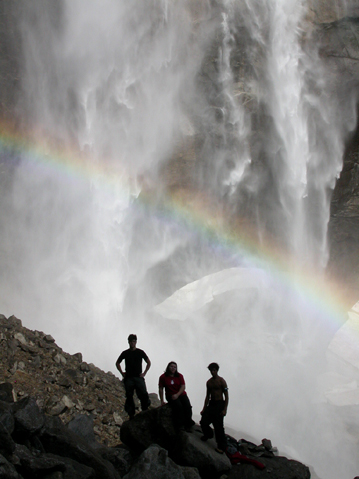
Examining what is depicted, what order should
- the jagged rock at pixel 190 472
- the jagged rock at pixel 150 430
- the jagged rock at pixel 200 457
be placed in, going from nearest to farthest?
the jagged rock at pixel 190 472 < the jagged rock at pixel 200 457 < the jagged rock at pixel 150 430

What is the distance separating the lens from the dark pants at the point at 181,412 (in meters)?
4.97

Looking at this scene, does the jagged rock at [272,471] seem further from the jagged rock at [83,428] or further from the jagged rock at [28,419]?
the jagged rock at [28,419]

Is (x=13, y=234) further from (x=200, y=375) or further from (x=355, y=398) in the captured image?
(x=355, y=398)

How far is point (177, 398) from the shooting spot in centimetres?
498

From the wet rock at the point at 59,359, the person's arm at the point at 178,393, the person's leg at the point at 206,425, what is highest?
the wet rock at the point at 59,359

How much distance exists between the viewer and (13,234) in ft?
69.7

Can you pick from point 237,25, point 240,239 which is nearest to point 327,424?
point 240,239

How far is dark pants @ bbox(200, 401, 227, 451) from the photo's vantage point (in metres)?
4.91

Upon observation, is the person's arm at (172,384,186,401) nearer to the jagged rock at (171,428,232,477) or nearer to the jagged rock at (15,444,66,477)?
the jagged rock at (171,428,232,477)

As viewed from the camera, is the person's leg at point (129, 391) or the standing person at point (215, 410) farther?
the person's leg at point (129, 391)

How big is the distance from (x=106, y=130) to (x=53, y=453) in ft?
64.3

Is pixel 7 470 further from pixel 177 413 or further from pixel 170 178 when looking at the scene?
pixel 170 178

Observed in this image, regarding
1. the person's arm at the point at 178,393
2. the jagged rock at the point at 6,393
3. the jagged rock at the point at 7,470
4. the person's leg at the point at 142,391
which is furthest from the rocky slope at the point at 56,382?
the jagged rock at the point at 7,470

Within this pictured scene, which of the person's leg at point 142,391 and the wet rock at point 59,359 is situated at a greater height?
the wet rock at point 59,359
